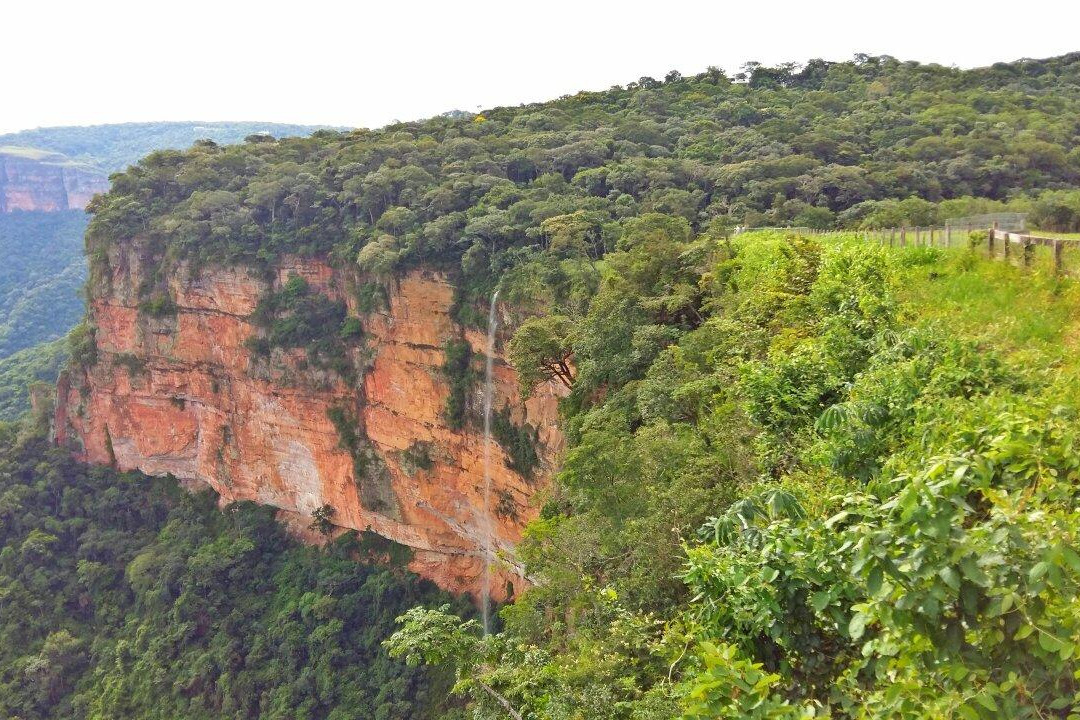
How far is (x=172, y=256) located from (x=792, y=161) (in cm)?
2476

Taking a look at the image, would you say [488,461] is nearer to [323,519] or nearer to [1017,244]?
[323,519]

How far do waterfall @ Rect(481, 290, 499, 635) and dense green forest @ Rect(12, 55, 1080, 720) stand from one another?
3.04ft

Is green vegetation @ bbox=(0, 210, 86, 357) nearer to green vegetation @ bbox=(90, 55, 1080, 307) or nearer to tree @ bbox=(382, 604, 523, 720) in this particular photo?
green vegetation @ bbox=(90, 55, 1080, 307)

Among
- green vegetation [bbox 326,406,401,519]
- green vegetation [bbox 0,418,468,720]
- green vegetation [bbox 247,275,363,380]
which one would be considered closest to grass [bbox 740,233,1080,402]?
green vegetation [bbox 0,418,468,720]

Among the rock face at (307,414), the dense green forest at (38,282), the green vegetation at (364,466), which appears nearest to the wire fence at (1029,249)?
the rock face at (307,414)

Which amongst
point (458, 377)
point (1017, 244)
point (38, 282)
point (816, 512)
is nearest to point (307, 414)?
point (458, 377)

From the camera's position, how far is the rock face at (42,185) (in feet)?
286

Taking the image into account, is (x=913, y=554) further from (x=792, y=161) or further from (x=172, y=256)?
(x=172, y=256)

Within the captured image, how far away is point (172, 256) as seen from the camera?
31328mm

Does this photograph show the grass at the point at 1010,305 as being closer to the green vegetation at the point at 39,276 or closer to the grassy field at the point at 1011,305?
the grassy field at the point at 1011,305

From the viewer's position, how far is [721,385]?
1037 centimetres

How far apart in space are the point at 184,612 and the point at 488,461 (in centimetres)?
1330

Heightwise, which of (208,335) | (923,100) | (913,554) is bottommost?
(208,335)

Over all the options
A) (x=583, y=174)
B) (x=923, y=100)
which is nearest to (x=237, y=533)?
(x=583, y=174)
